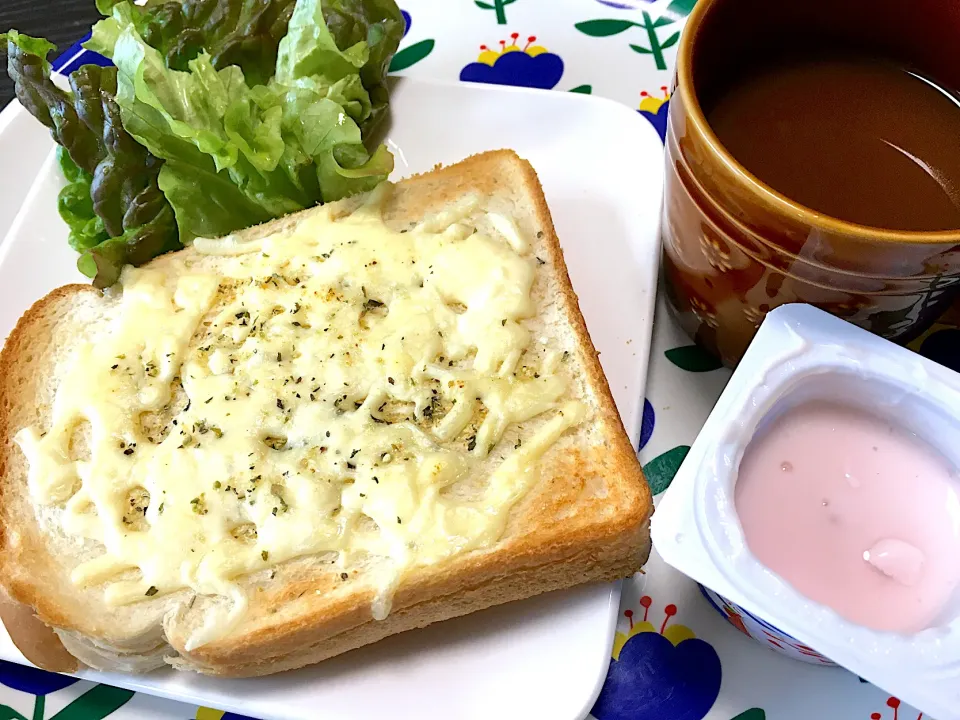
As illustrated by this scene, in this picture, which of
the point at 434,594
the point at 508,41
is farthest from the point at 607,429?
the point at 508,41

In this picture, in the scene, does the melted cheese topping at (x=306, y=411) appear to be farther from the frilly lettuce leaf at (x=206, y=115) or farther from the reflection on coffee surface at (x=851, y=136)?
the reflection on coffee surface at (x=851, y=136)

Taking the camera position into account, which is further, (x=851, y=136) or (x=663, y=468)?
(x=663, y=468)

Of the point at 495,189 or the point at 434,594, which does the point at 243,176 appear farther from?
the point at 434,594

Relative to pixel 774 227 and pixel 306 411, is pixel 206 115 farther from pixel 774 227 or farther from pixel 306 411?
pixel 774 227

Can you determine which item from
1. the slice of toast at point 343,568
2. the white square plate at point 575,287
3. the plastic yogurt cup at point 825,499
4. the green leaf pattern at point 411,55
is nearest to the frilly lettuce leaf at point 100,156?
the white square plate at point 575,287

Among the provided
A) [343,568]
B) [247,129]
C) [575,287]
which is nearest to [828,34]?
[575,287]

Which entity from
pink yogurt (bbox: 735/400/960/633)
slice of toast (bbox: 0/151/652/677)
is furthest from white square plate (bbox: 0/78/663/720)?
pink yogurt (bbox: 735/400/960/633)
